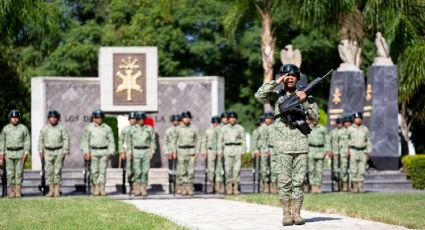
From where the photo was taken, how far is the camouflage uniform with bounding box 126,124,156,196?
21812mm

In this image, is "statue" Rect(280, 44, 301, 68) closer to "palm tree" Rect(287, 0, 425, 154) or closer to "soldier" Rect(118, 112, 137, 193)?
"palm tree" Rect(287, 0, 425, 154)

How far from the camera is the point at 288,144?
1254 centimetres

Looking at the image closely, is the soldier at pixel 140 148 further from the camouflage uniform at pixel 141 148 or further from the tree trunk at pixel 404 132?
the tree trunk at pixel 404 132

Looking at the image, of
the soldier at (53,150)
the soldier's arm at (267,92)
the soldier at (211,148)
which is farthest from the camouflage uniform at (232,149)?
the soldier's arm at (267,92)

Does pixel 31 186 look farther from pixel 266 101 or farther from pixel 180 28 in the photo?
pixel 180 28

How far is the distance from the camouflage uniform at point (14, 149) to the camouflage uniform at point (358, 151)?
7500 millimetres

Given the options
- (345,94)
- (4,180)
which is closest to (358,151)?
(345,94)

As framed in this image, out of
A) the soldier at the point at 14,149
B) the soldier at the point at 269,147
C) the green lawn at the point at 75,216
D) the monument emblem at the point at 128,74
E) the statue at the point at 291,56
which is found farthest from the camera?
the statue at the point at 291,56

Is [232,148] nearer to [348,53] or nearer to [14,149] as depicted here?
[14,149]

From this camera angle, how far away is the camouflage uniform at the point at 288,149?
40.9 feet

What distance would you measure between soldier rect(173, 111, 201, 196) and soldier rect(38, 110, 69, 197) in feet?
8.61

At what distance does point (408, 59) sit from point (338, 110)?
2.58m

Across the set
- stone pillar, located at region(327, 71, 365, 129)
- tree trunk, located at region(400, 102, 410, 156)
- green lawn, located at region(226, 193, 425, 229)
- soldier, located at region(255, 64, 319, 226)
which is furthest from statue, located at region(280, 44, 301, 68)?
soldier, located at region(255, 64, 319, 226)

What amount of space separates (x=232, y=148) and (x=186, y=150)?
3.60 feet
